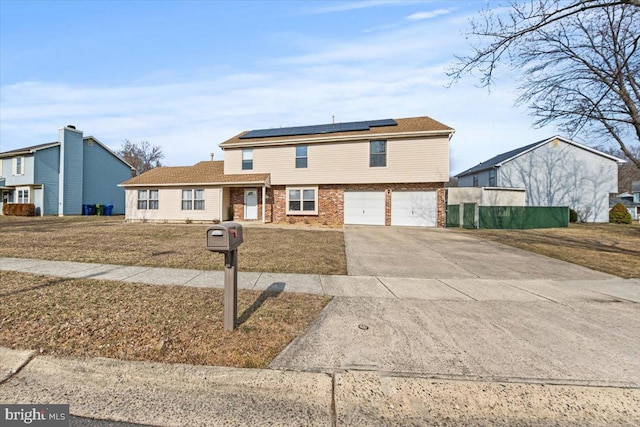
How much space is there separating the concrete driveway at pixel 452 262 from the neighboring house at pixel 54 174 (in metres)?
27.6

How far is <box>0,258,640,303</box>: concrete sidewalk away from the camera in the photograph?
482 cm

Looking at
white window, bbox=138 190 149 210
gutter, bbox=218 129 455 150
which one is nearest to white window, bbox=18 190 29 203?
white window, bbox=138 190 149 210

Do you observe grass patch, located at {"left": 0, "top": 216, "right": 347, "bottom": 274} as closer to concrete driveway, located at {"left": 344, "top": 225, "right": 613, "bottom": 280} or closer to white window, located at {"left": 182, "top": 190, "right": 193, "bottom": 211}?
concrete driveway, located at {"left": 344, "top": 225, "right": 613, "bottom": 280}

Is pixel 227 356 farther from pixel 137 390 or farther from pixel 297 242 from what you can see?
pixel 297 242

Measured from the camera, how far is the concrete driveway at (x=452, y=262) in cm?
Answer: 638

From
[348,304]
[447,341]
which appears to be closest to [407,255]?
[348,304]

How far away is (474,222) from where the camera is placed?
1742 centimetres

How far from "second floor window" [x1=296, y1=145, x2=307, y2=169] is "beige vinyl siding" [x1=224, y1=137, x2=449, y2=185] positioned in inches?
10.2

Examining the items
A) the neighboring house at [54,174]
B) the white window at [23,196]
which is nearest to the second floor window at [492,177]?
the neighboring house at [54,174]

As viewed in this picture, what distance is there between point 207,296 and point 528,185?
2932 centimetres

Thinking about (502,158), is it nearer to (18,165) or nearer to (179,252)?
(179,252)

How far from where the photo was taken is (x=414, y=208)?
16.8 m

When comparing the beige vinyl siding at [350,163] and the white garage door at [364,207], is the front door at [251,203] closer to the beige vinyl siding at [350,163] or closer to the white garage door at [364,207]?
the beige vinyl siding at [350,163]

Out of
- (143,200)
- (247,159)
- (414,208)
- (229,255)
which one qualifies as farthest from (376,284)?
(143,200)
